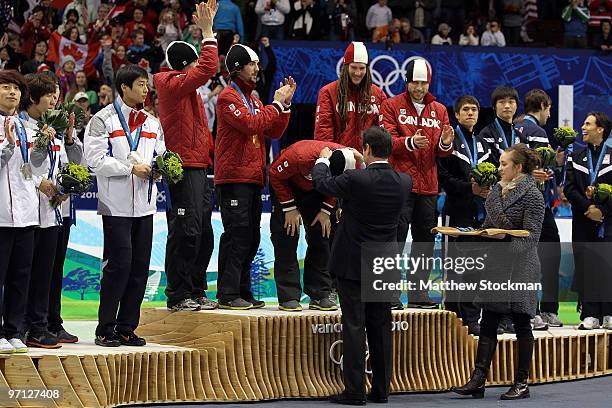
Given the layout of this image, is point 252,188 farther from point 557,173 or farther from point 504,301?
point 557,173

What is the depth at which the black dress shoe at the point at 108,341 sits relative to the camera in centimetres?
891

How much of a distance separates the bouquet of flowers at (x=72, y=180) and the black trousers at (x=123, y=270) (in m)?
0.45

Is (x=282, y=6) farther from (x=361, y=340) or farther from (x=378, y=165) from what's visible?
(x=361, y=340)

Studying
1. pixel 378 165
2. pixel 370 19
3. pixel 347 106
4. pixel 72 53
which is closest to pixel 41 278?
pixel 378 165

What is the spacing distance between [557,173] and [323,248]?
3.84 metres

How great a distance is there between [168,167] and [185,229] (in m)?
0.78

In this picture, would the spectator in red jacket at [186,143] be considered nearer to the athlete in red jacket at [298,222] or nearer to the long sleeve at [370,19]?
the athlete in red jacket at [298,222]

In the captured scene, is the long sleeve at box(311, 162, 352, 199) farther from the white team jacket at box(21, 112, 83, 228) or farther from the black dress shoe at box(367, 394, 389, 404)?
the white team jacket at box(21, 112, 83, 228)

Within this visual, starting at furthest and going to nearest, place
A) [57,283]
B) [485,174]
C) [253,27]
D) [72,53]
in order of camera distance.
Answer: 1. [253,27]
2. [72,53]
3. [485,174]
4. [57,283]

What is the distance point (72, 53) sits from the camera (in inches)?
741

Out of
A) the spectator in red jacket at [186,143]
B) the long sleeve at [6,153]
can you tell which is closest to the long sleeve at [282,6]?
the spectator in red jacket at [186,143]

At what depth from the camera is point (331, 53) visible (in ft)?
65.7

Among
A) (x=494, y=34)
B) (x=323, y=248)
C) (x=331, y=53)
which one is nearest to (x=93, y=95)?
(x=331, y=53)

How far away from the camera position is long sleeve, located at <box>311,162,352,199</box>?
348 inches
